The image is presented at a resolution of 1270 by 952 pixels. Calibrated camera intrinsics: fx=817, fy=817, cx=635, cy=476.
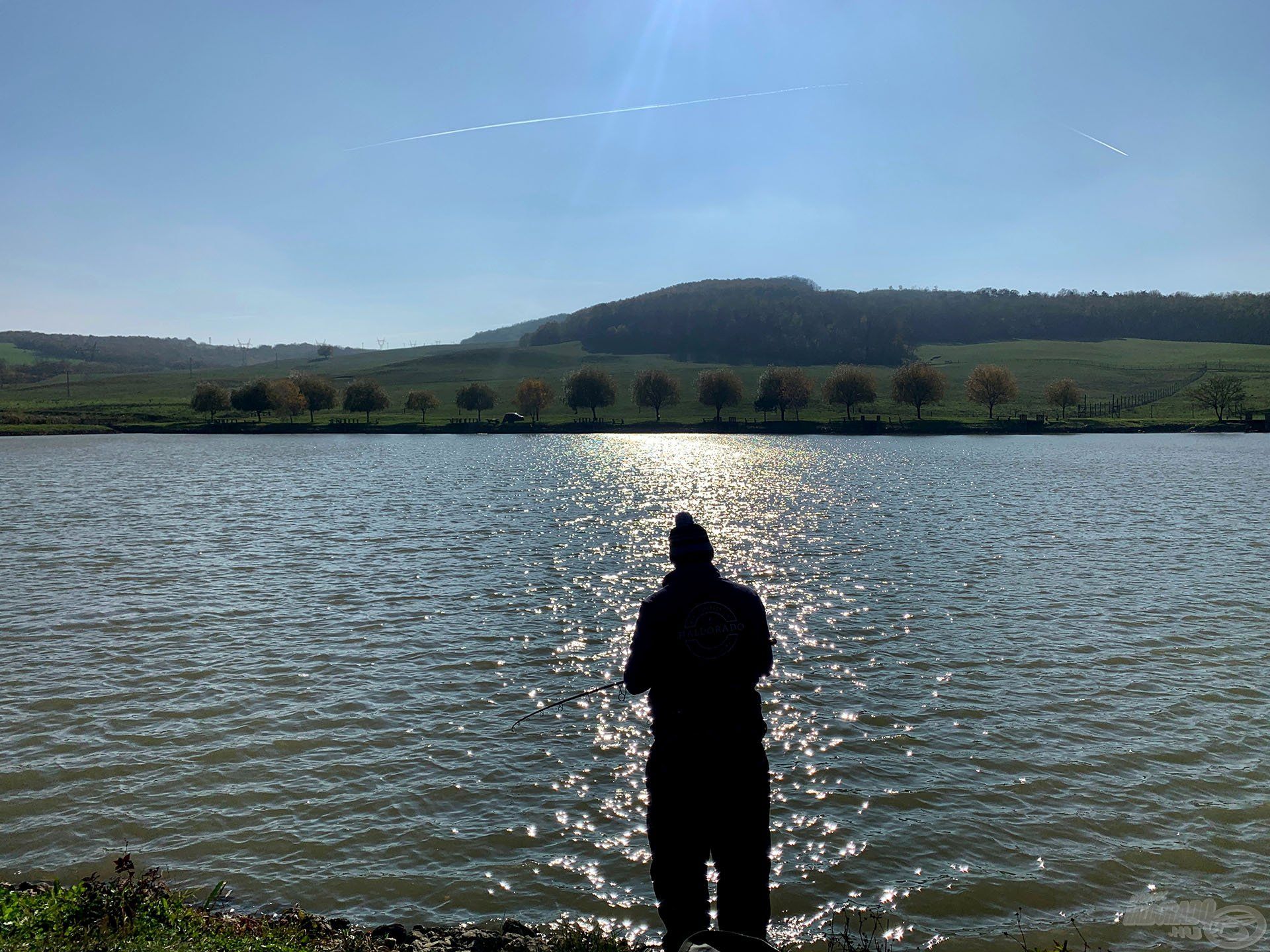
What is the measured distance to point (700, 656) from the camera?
713 cm

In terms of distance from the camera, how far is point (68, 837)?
10.3m

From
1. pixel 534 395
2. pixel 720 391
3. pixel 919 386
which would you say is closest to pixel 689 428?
pixel 720 391

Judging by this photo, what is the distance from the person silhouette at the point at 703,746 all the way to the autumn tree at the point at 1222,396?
15308cm

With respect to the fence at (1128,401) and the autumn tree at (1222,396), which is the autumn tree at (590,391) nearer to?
the fence at (1128,401)

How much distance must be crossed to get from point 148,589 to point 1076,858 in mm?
24018

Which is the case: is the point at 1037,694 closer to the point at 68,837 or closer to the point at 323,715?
the point at 323,715

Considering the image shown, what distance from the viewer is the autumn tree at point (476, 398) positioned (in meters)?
167

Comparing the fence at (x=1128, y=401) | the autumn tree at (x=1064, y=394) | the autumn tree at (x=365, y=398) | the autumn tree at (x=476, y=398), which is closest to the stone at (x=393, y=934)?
the fence at (x=1128, y=401)

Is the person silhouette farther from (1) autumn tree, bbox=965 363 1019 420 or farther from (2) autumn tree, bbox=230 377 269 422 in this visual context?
(2) autumn tree, bbox=230 377 269 422

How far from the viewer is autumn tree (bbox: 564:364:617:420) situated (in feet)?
533

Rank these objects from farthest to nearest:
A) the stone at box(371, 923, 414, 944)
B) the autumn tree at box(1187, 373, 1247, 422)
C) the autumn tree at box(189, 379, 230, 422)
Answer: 1. the autumn tree at box(189, 379, 230, 422)
2. the autumn tree at box(1187, 373, 1247, 422)
3. the stone at box(371, 923, 414, 944)

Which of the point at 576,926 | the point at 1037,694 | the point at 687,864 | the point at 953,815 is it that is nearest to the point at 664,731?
the point at 687,864

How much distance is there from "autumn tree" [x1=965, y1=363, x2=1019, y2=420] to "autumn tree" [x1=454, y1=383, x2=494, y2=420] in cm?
9385

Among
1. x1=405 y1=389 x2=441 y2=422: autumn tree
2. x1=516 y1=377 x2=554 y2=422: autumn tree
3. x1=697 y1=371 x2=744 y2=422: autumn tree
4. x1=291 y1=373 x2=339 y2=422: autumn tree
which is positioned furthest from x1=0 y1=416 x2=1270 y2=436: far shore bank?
x1=405 y1=389 x2=441 y2=422: autumn tree
